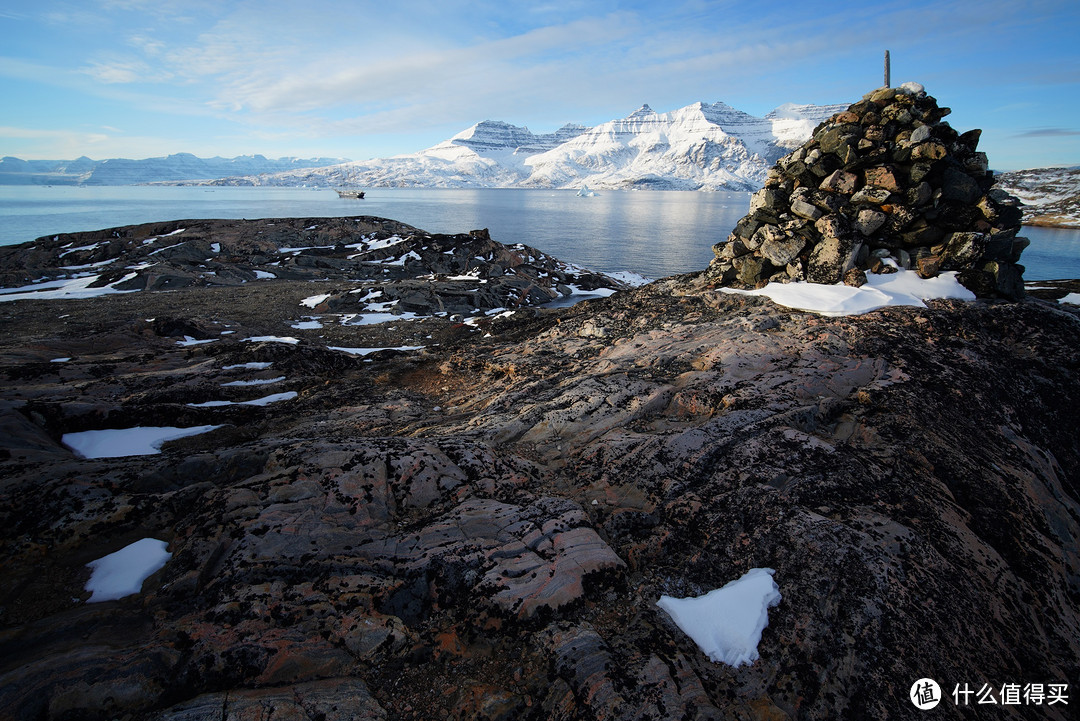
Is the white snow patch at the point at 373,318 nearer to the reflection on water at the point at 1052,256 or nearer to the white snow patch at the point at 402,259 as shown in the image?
the white snow patch at the point at 402,259

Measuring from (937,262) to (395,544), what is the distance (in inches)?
533

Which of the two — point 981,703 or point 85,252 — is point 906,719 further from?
point 85,252

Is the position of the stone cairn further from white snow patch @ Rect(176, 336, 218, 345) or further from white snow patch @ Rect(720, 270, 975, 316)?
white snow patch @ Rect(176, 336, 218, 345)

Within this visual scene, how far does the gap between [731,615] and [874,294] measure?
9.48 m

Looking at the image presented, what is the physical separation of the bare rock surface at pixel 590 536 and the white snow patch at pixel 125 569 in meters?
0.13

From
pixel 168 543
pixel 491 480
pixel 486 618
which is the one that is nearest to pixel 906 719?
pixel 486 618

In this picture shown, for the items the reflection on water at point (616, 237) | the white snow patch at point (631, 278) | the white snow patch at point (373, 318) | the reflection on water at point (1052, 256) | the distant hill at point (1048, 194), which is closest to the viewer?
the white snow patch at point (373, 318)

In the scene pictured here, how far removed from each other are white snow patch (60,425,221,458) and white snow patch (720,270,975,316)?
13598 mm

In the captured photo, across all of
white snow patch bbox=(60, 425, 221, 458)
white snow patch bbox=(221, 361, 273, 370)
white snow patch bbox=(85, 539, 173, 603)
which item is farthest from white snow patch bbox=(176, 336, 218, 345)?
white snow patch bbox=(85, 539, 173, 603)

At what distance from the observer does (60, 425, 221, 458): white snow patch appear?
781 cm

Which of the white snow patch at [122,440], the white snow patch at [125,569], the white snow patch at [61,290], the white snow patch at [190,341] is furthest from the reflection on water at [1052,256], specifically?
the white snow patch at [61,290]

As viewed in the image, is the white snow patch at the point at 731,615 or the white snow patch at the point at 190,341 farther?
the white snow patch at the point at 190,341

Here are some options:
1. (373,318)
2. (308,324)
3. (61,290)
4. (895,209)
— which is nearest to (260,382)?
(308,324)

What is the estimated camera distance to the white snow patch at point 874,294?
34.4 feet
